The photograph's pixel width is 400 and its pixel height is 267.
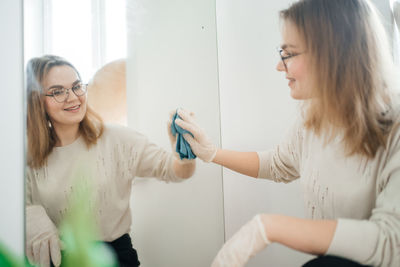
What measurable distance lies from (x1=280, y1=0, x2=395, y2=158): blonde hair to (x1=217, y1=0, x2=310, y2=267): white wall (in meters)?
0.50

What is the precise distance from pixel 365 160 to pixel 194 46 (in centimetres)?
79

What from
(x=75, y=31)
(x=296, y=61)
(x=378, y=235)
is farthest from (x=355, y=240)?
(x=75, y=31)

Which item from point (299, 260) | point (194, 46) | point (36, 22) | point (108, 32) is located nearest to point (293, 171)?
point (299, 260)

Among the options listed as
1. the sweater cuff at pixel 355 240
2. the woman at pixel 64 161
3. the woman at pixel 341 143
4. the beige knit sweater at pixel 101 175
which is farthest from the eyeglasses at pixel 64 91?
the sweater cuff at pixel 355 240

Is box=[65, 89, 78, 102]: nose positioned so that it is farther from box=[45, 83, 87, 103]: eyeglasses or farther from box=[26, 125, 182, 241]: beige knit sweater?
box=[26, 125, 182, 241]: beige knit sweater

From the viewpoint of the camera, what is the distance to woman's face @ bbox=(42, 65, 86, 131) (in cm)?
77

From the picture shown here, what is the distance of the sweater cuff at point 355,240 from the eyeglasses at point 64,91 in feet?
2.47

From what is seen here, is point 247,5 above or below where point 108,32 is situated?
above

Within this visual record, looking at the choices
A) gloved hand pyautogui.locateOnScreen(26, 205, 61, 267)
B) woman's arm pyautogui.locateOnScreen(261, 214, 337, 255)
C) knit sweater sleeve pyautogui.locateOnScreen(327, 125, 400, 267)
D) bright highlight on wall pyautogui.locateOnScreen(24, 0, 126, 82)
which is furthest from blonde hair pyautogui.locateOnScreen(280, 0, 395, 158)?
gloved hand pyautogui.locateOnScreen(26, 205, 61, 267)

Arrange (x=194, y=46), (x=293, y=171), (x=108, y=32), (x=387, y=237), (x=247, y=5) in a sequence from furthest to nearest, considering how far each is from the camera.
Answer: (x=247, y=5)
(x=194, y=46)
(x=293, y=171)
(x=108, y=32)
(x=387, y=237)

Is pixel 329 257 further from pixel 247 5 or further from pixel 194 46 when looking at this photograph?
pixel 247 5

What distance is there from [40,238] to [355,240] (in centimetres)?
80

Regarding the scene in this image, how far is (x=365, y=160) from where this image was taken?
79 cm

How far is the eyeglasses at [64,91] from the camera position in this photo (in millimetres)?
771
